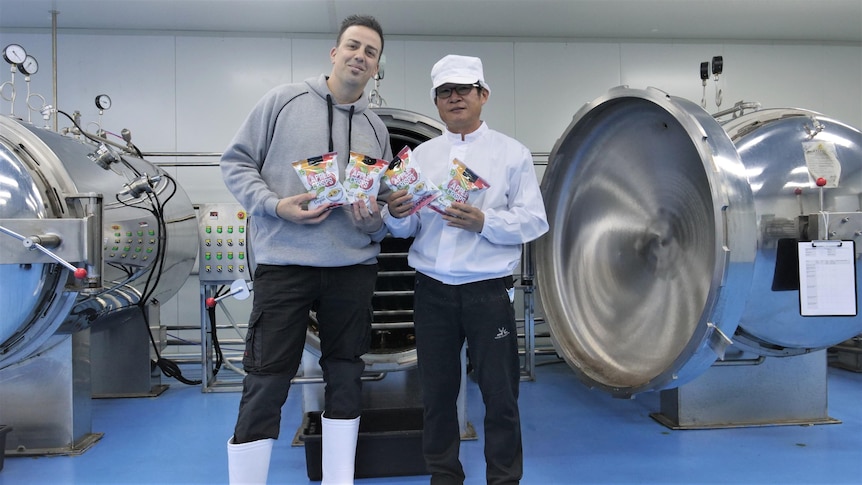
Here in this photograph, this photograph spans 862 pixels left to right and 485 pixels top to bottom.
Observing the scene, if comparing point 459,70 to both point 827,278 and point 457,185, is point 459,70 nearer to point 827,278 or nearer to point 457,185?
point 457,185

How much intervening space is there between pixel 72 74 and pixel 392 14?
6.60 ft

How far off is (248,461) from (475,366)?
0.61 m

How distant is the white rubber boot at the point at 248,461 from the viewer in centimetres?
128

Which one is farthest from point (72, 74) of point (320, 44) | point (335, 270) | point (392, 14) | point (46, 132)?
point (335, 270)

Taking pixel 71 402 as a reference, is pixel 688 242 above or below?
above

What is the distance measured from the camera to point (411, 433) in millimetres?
1640

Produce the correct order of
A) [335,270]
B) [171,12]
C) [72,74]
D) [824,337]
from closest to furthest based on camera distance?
[335,270]
[824,337]
[171,12]
[72,74]

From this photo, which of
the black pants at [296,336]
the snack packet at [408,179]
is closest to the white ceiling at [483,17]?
the snack packet at [408,179]

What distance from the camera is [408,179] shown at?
1.29m

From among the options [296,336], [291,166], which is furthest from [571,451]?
[291,166]

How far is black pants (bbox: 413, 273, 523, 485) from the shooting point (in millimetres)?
1377

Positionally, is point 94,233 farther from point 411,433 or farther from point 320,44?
point 320,44

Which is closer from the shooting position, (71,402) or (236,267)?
(71,402)

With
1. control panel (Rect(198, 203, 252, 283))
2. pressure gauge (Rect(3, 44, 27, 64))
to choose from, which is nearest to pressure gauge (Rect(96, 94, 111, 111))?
Result: pressure gauge (Rect(3, 44, 27, 64))
